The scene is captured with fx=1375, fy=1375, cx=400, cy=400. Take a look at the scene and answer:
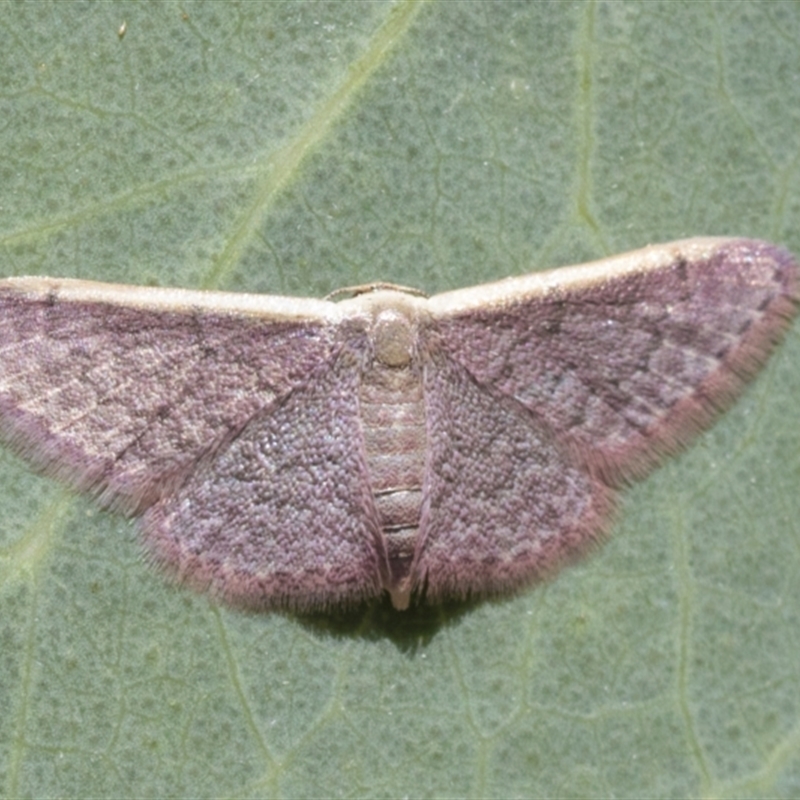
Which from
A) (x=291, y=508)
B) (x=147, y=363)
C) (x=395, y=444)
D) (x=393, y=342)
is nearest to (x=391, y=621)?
(x=291, y=508)

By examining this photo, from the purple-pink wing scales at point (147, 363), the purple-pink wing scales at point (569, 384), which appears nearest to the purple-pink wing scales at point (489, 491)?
the purple-pink wing scales at point (569, 384)

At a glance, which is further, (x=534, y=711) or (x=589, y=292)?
(x=534, y=711)

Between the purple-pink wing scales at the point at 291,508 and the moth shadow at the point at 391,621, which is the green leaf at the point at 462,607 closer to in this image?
the moth shadow at the point at 391,621

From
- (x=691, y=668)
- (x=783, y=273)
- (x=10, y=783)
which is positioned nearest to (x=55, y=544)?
(x=10, y=783)

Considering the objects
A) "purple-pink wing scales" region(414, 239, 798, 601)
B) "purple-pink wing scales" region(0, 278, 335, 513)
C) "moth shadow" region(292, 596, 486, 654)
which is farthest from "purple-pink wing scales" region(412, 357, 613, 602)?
"purple-pink wing scales" region(0, 278, 335, 513)

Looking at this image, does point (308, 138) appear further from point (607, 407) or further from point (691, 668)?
point (691, 668)

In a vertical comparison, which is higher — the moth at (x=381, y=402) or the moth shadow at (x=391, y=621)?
the moth at (x=381, y=402)
